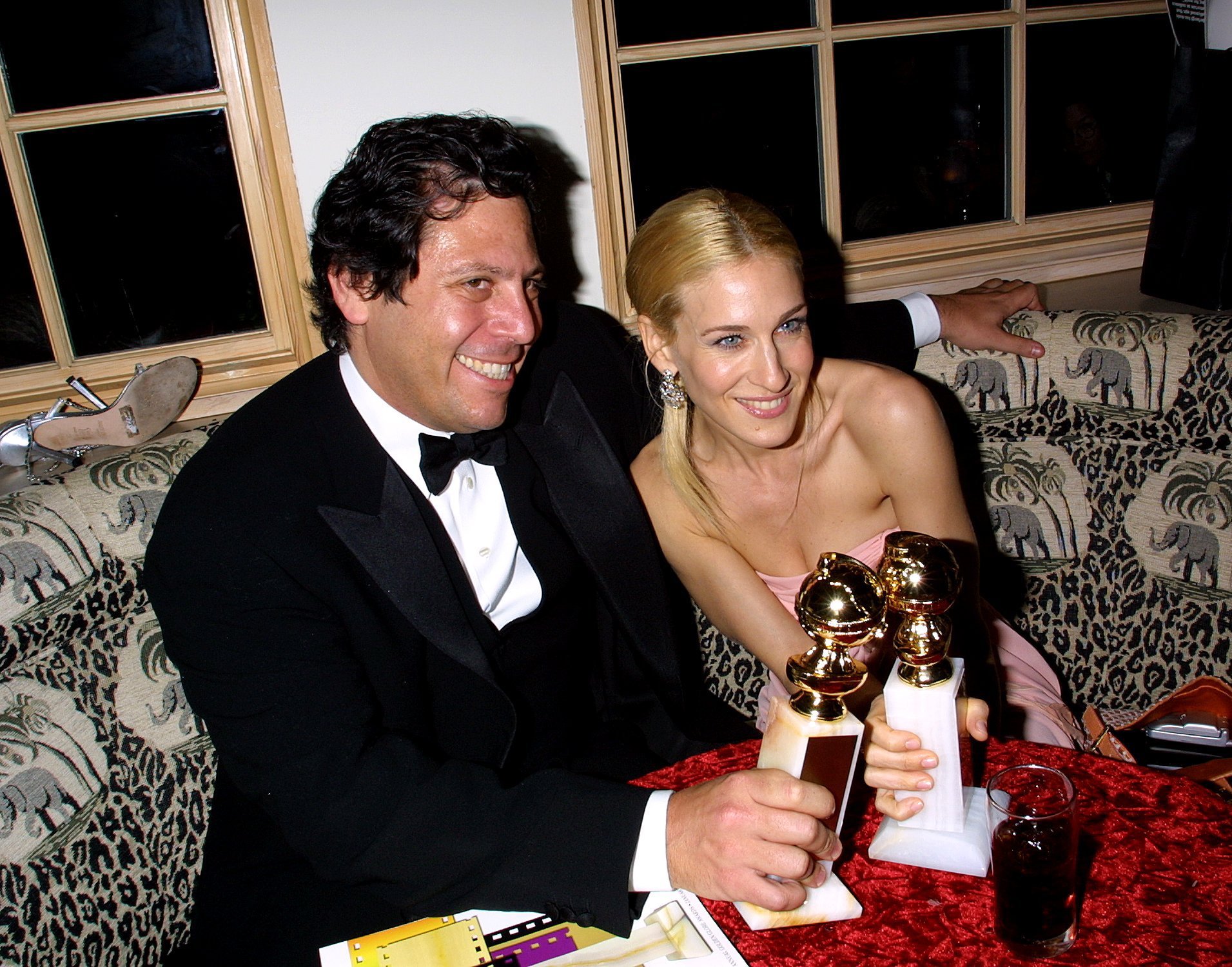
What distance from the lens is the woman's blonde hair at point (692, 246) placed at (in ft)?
5.36

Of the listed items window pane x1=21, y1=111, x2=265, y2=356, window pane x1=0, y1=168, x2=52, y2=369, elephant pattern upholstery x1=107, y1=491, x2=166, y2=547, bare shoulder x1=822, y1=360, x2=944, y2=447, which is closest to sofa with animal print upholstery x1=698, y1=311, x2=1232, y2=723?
bare shoulder x1=822, y1=360, x2=944, y2=447

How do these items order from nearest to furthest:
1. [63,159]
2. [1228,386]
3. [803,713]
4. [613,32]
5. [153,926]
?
1. [803,713]
2. [153,926]
3. [1228,386]
4. [63,159]
5. [613,32]

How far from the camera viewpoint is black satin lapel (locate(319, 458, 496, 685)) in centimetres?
155

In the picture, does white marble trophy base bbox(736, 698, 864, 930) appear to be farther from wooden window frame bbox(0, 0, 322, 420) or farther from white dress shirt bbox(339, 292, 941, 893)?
wooden window frame bbox(0, 0, 322, 420)

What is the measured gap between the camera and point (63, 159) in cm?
218

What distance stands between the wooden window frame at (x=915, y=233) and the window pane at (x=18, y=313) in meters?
1.35

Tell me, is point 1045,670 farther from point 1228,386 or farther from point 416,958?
point 416,958

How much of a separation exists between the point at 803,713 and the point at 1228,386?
150 cm

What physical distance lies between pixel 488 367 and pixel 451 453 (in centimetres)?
17

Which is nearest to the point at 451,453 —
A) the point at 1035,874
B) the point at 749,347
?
the point at 749,347

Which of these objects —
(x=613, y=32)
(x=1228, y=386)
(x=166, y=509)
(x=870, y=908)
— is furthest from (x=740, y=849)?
(x=613, y=32)

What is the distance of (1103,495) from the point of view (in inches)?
85.7

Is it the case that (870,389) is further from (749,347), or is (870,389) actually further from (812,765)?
(812,765)

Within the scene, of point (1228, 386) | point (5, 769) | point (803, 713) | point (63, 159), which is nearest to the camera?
point (803, 713)
